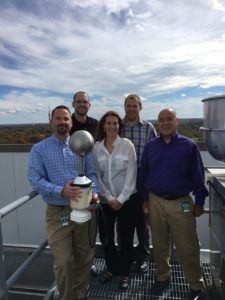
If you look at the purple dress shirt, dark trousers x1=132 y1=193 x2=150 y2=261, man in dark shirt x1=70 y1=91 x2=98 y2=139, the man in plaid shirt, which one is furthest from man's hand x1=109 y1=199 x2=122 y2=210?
man in dark shirt x1=70 y1=91 x2=98 y2=139

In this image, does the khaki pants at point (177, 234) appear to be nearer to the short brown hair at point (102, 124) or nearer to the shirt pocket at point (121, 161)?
the shirt pocket at point (121, 161)

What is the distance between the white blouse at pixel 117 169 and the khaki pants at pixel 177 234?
0.76ft

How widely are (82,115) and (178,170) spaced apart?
3.54 ft

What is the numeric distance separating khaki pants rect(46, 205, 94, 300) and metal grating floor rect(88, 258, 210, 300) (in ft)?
0.72

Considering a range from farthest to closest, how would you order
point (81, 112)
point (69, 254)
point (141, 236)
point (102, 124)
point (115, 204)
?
point (141, 236)
point (81, 112)
point (102, 124)
point (115, 204)
point (69, 254)

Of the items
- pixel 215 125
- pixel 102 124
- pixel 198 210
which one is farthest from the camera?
pixel 102 124

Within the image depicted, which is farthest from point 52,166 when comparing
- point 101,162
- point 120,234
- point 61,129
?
point 120,234

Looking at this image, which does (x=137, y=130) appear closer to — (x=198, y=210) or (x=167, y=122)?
(x=167, y=122)

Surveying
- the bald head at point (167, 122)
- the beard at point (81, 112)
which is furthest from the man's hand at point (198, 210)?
the beard at point (81, 112)

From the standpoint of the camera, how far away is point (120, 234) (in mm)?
2893

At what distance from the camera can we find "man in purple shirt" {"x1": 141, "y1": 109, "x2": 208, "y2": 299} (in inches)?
97.9

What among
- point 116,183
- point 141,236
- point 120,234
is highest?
point 116,183

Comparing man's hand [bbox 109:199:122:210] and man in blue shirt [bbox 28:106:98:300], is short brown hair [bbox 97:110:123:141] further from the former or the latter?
man's hand [bbox 109:199:122:210]

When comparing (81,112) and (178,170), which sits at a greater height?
(81,112)
